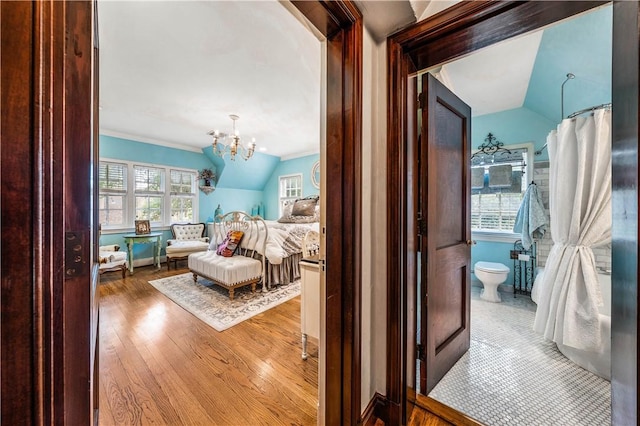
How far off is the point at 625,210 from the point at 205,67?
120 inches

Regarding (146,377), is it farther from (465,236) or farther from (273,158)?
(273,158)

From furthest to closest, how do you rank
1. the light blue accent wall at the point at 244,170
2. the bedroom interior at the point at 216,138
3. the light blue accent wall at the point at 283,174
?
1. the light blue accent wall at the point at 283,174
2. the light blue accent wall at the point at 244,170
3. the bedroom interior at the point at 216,138

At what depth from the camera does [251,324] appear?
92.0 inches

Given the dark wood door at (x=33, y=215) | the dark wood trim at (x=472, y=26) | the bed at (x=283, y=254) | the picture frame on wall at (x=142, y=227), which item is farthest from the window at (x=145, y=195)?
the dark wood trim at (x=472, y=26)

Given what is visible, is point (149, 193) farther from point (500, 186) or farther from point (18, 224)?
point (500, 186)

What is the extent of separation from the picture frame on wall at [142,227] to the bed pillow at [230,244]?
85.8 inches

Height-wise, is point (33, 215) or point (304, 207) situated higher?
point (304, 207)

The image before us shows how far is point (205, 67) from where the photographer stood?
236cm

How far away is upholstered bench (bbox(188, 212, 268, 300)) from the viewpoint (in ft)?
9.73

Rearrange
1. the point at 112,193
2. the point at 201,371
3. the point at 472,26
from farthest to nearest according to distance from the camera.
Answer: the point at 112,193
the point at 201,371
the point at 472,26

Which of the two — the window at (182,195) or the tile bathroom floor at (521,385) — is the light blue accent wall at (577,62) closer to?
the tile bathroom floor at (521,385)

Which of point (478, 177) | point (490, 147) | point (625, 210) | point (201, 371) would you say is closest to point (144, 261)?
point (201, 371)

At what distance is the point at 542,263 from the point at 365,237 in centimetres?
314

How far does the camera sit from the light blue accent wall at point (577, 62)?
1626 mm
